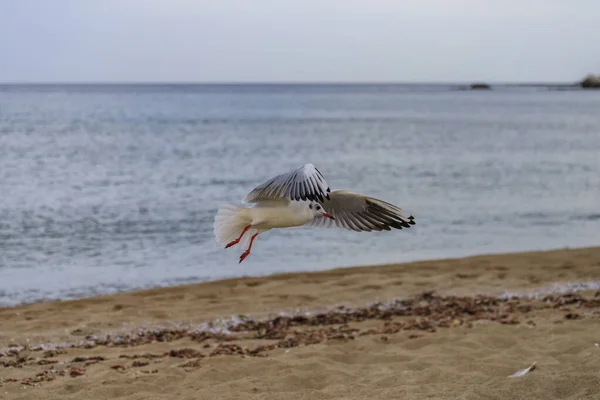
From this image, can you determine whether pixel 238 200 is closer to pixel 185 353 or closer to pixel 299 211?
pixel 185 353

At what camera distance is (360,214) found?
4.55 metres

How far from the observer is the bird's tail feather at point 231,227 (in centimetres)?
443

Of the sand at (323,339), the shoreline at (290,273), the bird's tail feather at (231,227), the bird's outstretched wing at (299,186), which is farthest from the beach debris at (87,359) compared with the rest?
the bird's outstretched wing at (299,186)

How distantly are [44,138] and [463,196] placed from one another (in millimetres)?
32020

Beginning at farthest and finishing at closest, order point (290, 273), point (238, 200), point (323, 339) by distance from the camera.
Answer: point (238, 200) < point (290, 273) < point (323, 339)

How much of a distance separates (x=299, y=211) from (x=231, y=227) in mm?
514

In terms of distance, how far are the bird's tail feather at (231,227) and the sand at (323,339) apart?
6.85 feet

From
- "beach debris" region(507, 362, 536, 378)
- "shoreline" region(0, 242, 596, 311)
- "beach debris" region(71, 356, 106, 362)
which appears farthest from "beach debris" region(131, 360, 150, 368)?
"shoreline" region(0, 242, 596, 311)

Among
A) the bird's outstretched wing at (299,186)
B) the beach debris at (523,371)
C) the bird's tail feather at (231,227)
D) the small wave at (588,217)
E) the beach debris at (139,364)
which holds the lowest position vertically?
the small wave at (588,217)

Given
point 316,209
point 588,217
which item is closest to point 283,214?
point 316,209

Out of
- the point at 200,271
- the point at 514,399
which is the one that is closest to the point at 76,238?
the point at 200,271

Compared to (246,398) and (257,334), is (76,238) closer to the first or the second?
(257,334)

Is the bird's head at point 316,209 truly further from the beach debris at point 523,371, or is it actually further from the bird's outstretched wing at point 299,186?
the beach debris at point 523,371

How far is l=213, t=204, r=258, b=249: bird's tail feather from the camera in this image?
174 inches
